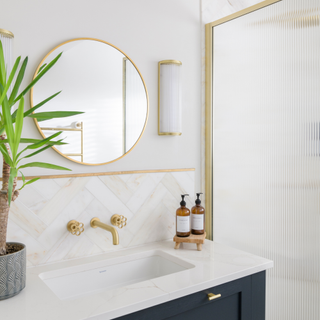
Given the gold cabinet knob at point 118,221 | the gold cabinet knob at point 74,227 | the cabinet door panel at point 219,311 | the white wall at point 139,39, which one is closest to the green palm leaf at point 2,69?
the white wall at point 139,39

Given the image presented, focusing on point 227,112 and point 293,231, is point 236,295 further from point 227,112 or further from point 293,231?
point 227,112

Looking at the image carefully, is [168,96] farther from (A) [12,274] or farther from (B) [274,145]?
(A) [12,274]

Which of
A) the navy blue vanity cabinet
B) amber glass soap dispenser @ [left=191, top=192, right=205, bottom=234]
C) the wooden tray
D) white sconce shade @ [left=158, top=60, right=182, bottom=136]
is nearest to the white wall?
white sconce shade @ [left=158, top=60, right=182, bottom=136]

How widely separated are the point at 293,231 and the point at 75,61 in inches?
52.7

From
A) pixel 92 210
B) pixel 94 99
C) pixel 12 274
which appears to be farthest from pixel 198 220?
pixel 12 274

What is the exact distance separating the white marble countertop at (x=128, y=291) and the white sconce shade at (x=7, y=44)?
0.86 metres

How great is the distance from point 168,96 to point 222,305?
107 centimetres

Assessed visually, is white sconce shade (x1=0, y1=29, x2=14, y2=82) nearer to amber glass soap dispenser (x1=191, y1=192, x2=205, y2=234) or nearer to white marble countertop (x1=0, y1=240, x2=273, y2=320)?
white marble countertop (x1=0, y1=240, x2=273, y2=320)

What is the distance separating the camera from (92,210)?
5.02 feet

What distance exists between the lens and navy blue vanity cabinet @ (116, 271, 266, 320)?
1.09 meters

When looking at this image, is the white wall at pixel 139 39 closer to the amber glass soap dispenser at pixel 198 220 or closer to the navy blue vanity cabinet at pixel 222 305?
the amber glass soap dispenser at pixel 198 220

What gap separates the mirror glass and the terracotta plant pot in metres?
0.52

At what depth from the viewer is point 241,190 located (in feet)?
5.90

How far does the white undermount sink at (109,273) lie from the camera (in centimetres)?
134
